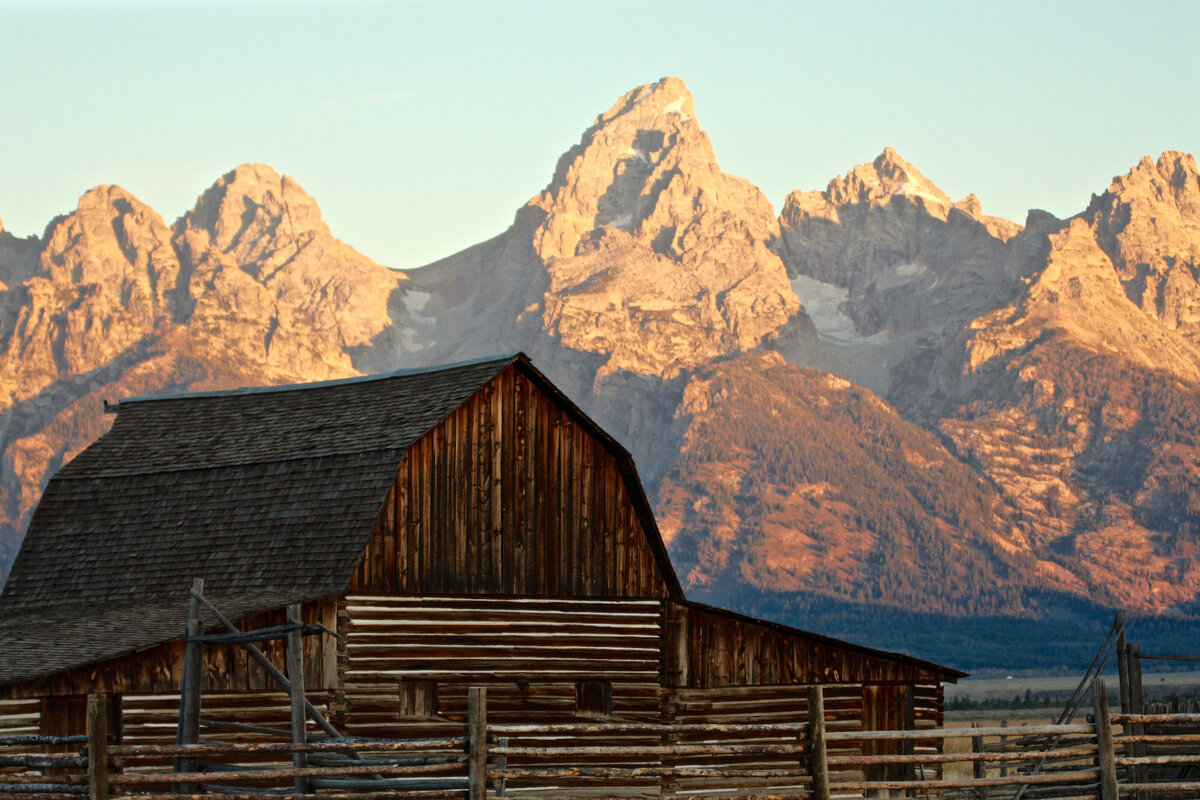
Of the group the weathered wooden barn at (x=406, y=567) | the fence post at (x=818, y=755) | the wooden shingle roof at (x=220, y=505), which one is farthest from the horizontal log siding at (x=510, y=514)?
the fence post at (x=818, y=755)

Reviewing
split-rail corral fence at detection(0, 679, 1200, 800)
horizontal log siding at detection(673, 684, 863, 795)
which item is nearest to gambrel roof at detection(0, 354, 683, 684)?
horizontal log siding at detection(673, 684, 863, 795)

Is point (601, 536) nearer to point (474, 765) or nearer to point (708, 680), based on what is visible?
point (708, 680)

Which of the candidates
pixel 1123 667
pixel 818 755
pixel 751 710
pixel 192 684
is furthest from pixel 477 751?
pixel 1123 667

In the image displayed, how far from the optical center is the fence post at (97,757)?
16906mm

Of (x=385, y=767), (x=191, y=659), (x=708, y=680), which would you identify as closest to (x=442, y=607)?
(x=708, y=680)

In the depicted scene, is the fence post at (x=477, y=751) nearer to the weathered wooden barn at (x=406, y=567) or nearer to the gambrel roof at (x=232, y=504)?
the weathered wooden barn at (x=406, y=567)

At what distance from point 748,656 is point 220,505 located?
9.62 m

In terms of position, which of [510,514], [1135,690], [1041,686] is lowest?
[1041,686]

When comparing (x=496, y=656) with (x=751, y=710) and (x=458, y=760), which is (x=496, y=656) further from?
(x=458, y=760)

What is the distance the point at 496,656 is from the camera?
28.7 m

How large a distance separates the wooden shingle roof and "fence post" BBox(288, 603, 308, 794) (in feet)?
14.5

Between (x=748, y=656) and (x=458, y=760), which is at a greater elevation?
(x=748, y=656)

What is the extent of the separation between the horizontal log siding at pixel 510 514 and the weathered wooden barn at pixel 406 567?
34mm

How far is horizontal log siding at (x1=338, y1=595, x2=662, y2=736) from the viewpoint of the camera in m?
27.3
